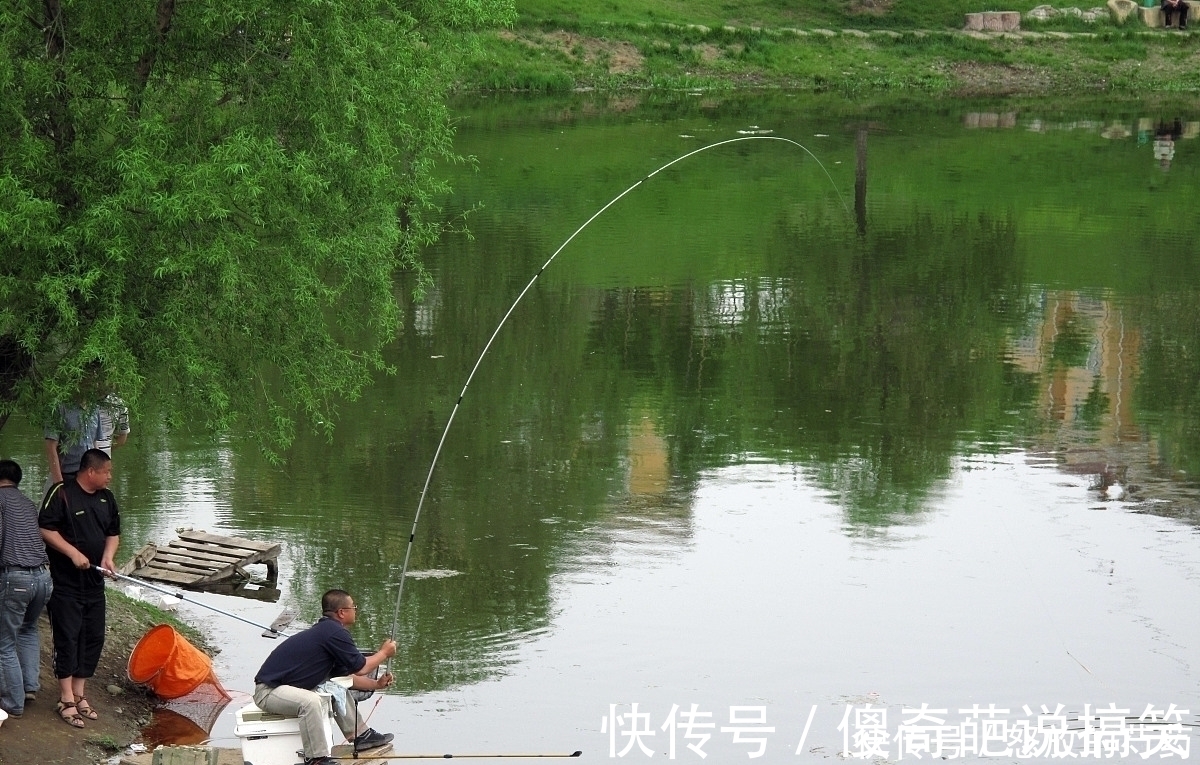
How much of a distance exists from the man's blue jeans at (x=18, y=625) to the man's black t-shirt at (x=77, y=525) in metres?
0.14

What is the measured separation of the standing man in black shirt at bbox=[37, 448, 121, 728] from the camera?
9.83 metres

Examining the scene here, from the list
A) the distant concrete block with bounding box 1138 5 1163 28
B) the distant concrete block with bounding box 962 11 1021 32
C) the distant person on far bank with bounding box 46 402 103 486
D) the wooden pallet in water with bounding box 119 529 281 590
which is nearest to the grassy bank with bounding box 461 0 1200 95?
the distant concrete block with bounding box 1138 5 1163 28

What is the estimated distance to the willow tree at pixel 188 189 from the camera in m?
10.3

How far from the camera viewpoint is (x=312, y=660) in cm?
939

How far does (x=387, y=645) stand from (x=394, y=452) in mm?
7926

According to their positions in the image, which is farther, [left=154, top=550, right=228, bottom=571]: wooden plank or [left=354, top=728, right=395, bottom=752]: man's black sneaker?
[left=154, top=550, right=228, bottom=571]: wooden plank

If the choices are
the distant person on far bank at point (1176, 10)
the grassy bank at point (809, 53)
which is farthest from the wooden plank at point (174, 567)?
the distant person on far bank at point (1176, 10)

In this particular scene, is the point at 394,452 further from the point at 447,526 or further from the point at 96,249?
the point at 96,249

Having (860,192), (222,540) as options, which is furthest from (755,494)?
(860,192)

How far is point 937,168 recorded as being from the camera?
4162cm

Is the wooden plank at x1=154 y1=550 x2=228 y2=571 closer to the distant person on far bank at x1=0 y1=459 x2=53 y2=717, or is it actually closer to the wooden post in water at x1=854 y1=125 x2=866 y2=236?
the distant person on far bank at x1=0 y1=459 x2=53 y2=717

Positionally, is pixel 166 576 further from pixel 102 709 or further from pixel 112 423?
pixel 102 709

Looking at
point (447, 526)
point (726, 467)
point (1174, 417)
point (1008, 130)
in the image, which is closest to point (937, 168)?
point (1008, 130)

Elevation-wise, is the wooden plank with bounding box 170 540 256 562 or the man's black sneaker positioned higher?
the wooden plank with bounding box 170 540 256 562
